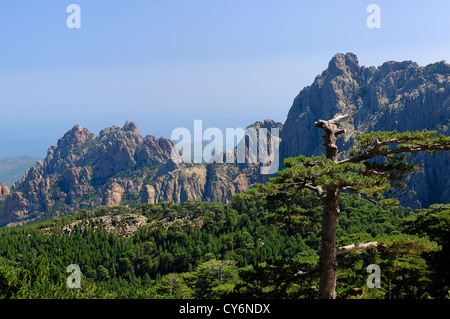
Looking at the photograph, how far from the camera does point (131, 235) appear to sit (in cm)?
8669

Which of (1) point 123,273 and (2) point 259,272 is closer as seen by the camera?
(2) point 259,272

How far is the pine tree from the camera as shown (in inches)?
341

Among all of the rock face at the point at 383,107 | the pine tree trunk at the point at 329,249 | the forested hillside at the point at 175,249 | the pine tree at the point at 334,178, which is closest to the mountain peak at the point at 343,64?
the rock face at the point at 383,107

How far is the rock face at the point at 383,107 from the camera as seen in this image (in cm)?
11981

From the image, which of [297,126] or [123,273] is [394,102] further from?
[123,273]

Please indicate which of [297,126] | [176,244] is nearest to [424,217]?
[176,244]

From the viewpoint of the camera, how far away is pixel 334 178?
8.41m

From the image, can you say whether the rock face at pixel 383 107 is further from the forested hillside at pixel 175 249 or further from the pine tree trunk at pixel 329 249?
the pine tree trunk at pixel 329 249

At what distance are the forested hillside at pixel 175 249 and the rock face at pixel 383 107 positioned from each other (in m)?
42.3

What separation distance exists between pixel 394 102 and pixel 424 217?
15037 centimetres

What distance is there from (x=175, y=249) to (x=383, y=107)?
128 meters

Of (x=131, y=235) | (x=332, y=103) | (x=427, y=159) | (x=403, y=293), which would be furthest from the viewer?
(x=332, y=103)
